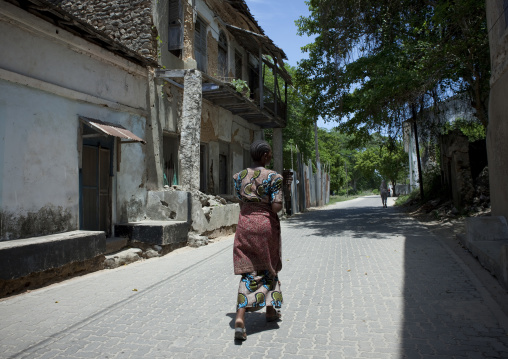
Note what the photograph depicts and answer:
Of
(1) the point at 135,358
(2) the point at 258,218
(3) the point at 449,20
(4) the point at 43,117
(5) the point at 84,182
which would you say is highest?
(3) the point at 449,20

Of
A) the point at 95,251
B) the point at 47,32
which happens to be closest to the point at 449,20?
the point at 47,32

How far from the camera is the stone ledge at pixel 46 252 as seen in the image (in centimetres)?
488

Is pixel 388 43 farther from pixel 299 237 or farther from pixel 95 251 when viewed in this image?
pixel 95 251

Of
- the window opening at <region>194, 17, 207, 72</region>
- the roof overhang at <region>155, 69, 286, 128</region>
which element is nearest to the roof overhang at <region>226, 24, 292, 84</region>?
the window opening at <region>194, 17, 207, 72</region>

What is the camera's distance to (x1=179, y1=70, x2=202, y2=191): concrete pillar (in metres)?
9.58

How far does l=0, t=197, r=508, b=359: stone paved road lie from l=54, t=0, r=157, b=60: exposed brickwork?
5.74 meters

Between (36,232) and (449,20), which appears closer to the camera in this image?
(36,232)

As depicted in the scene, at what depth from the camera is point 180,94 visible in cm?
1129

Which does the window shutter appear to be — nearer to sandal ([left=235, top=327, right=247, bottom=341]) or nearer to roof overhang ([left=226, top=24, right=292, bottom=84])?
roof overhang ([left=226, top=24, right=292, bottom=84])

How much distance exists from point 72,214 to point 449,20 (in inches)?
392

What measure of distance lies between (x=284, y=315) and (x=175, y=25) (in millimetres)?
8919

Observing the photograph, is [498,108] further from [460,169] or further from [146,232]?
[146,232]

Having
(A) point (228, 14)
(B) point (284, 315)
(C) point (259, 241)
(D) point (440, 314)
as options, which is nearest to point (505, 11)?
(D) point (440, 314)

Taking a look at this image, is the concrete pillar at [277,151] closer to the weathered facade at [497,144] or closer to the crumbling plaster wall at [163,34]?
the crumbling plaster wall at [163,34]
